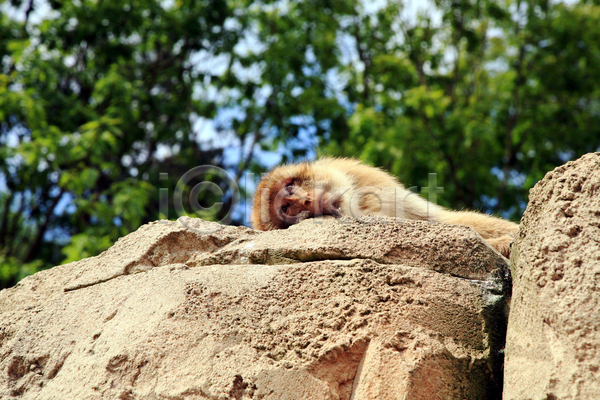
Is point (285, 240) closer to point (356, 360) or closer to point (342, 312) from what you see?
point (342, 312)

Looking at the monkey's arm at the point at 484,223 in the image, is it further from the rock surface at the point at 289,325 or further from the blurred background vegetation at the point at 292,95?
the blurred background vegetation at the point at 292,95

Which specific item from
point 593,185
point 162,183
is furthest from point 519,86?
point 593,185

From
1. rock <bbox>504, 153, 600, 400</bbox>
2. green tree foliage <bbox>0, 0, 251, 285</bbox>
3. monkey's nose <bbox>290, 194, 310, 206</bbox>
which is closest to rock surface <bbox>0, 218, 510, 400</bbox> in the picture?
rock <bbox>504, 153, 600, 400</bbox>

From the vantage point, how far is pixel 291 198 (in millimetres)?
3459

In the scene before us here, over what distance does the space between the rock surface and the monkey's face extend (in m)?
0.94

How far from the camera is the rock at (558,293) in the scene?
1642mm

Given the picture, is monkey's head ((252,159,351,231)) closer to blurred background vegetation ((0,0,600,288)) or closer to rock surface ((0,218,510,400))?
rock surface ((0,218,510,400))

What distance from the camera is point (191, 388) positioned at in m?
1.93

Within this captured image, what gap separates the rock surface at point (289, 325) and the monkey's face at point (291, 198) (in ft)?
3.09

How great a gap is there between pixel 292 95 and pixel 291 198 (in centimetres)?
584

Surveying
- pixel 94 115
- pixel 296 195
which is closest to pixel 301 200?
pixel 296 195

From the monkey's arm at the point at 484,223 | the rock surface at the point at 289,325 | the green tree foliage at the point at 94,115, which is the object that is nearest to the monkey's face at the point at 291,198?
the monkey's arm at the point at 484,223

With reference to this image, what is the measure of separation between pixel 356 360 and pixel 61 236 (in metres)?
A: 8.07

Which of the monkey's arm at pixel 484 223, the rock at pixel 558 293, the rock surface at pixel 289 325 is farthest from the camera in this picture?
the monkey's arm at pixel 484 223
